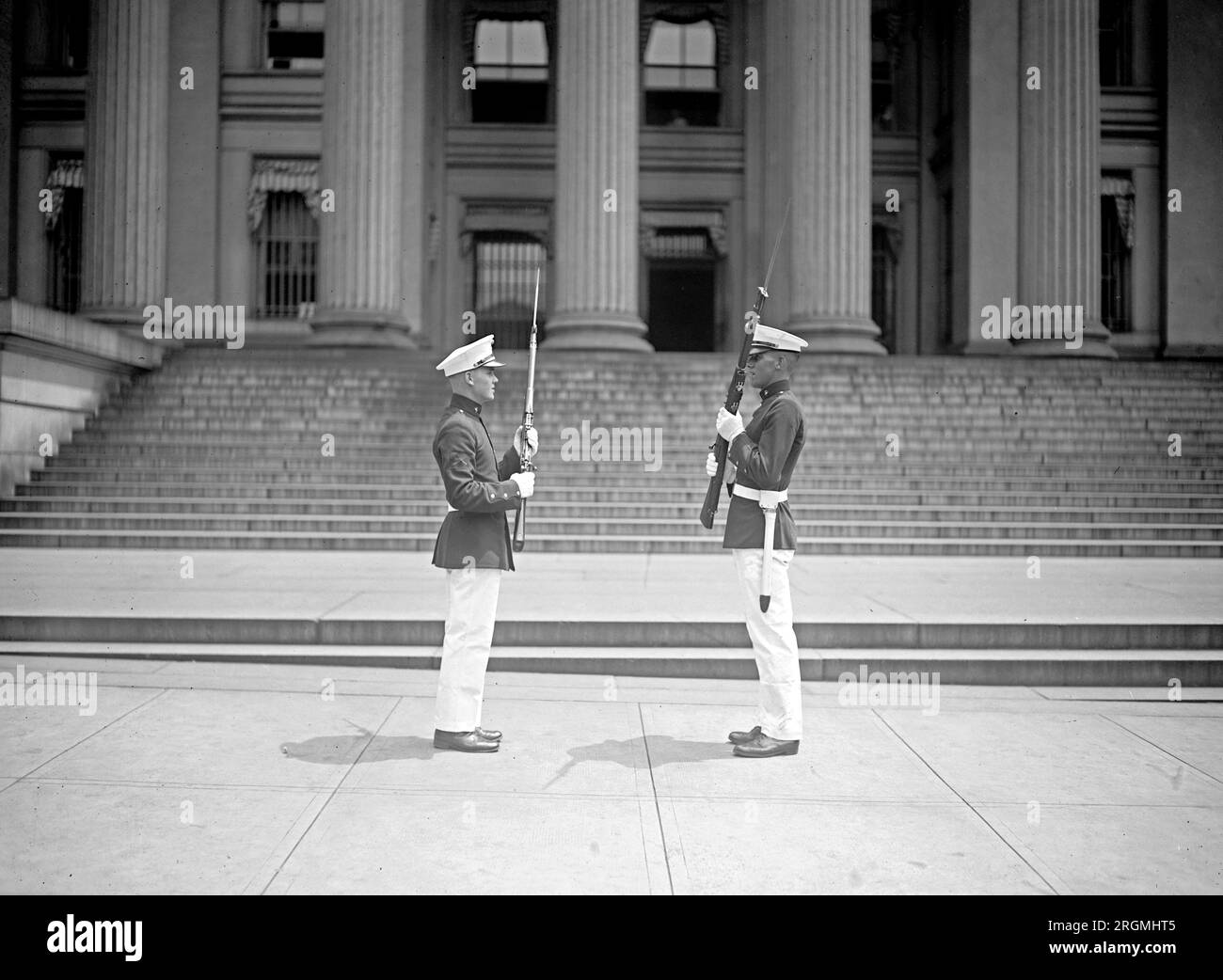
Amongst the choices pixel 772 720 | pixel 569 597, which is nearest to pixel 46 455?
pixel 569 597

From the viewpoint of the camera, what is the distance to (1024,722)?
5.84m

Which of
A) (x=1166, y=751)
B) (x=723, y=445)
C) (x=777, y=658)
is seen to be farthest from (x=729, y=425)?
(x=1166, y=751)

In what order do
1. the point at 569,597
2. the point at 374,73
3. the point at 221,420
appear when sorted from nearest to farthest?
the point at 569,597 < the point at 221,420 < the point at 374,73

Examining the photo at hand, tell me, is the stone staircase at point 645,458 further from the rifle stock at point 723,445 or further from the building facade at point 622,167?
the rifle stock at point 723,445

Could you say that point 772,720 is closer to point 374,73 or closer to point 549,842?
point 549,842

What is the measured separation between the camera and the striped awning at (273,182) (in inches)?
896

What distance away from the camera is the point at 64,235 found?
77.4 feet

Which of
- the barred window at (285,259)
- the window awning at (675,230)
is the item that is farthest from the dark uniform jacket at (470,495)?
the window awning at (675,230)

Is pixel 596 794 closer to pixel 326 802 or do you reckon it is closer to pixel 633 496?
pixel 326 802

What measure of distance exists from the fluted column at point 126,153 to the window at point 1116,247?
18840mm

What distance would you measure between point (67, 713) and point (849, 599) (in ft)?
17.3

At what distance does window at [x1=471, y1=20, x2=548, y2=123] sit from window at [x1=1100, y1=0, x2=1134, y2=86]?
12413 mm

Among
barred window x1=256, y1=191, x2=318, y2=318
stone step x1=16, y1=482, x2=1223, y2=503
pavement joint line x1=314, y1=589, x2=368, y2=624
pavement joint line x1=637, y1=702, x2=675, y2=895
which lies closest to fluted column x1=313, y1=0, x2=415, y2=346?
barred window x1=256, y1=191, x2=318, y2=318

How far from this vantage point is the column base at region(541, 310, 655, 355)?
17203mm
